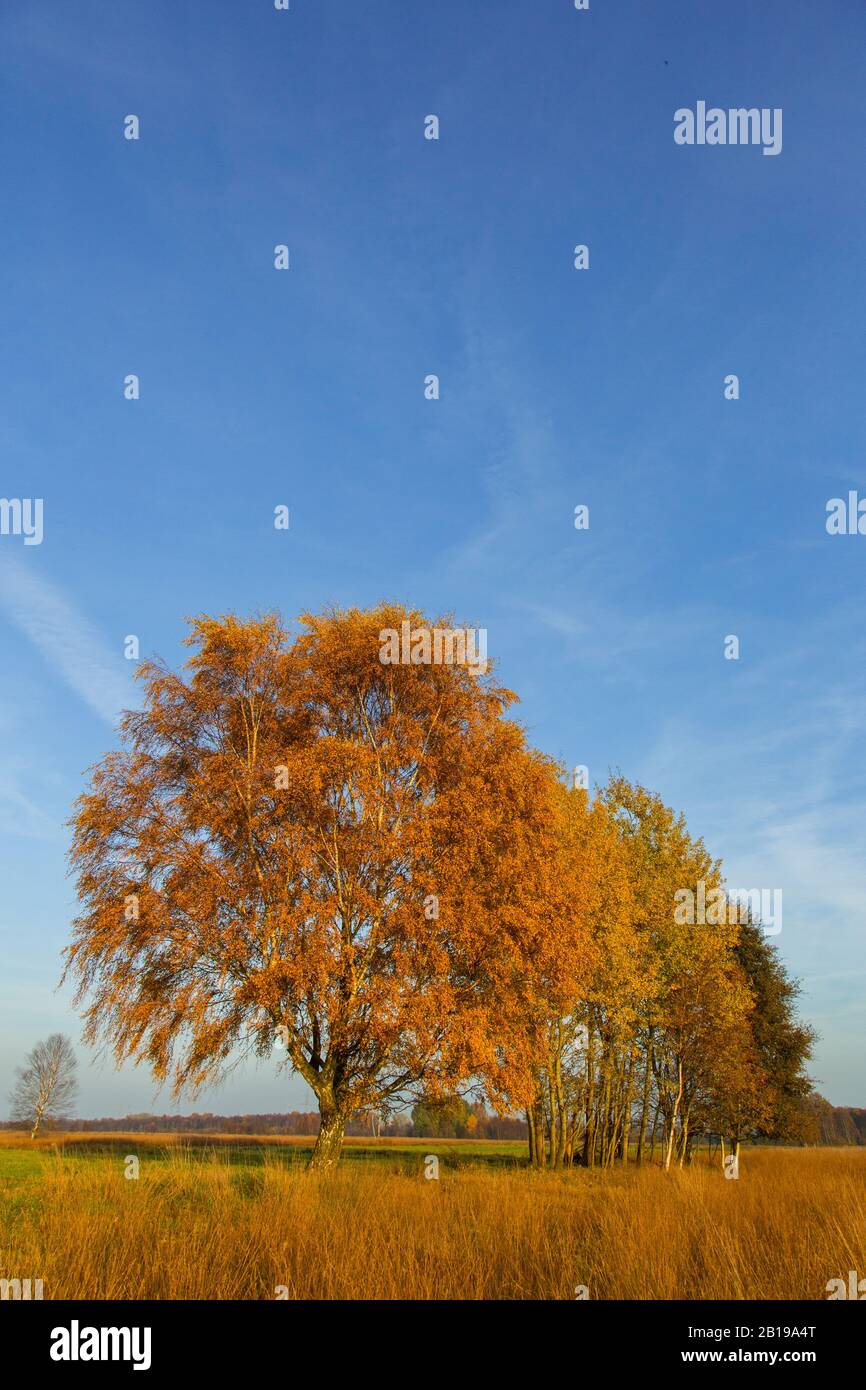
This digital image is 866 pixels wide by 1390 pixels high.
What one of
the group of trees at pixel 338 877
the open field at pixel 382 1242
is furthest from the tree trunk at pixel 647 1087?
the open field at pixel 382 1242

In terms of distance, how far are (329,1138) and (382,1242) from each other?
15.1m

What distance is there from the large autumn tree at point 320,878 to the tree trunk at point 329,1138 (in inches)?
2.2

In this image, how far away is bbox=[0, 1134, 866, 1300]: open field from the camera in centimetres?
841

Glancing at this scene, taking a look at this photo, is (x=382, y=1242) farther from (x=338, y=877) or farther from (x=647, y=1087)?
(x=647, y=1087)

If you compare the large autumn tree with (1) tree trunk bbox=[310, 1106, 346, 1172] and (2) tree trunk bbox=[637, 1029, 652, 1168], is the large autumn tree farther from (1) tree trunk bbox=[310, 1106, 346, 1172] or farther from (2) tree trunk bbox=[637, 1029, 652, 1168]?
(2) tree trunk bbox=[637, 1029, 652, 1168]

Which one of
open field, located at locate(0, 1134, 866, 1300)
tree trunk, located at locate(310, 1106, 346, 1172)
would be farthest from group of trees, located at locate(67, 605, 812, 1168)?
open field, located at locate(0, 1134, 866, 1300)

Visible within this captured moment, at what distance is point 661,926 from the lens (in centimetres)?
3497

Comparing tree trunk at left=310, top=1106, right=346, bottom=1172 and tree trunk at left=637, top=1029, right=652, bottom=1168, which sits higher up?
tree trunk at left=310, top=1106, right=346, bottom=1172

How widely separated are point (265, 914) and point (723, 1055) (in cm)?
2177

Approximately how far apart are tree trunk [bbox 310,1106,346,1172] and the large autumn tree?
0.06 metres

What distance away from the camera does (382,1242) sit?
31.7 ft

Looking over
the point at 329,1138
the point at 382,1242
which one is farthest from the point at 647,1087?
the point at 382,1242
